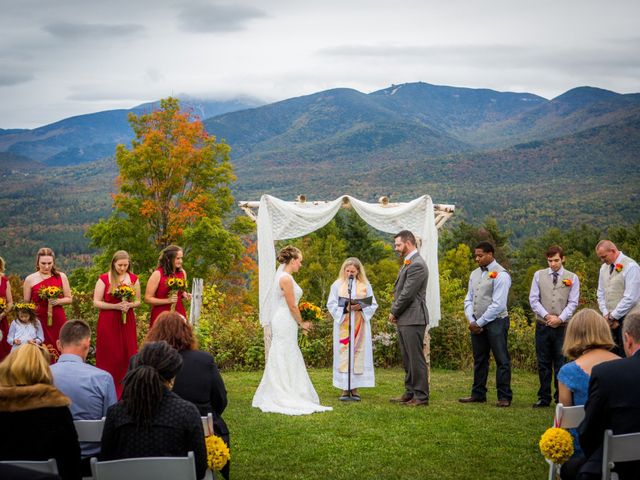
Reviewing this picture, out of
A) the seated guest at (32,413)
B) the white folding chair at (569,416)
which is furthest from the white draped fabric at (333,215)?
the seated guest at (32,413)

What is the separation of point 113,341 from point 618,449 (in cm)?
600

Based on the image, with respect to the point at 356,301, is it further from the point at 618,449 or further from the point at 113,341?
the point at 618,449

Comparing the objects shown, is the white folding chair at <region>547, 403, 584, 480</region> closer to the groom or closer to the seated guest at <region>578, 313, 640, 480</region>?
the seated guest at <region>578, 313, 640, 480</region>

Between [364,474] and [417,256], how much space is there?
3.49 meters

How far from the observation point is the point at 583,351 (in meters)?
4.96

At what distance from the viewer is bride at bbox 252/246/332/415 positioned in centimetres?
883

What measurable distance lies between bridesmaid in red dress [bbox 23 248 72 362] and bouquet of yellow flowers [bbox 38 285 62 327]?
2 cm

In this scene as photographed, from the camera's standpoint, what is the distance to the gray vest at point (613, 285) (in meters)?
8.76

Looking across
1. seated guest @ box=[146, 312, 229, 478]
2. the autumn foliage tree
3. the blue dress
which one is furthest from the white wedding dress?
the autumn foliage tree

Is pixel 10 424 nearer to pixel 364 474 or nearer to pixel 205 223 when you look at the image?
pixel 364 474

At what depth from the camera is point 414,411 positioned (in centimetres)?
855

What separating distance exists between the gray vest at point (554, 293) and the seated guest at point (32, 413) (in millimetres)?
6222

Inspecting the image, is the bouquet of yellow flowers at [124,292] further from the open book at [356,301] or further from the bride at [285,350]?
the open book at [356,301]

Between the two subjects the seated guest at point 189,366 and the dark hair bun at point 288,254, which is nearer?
the seated guest at point 189,366
